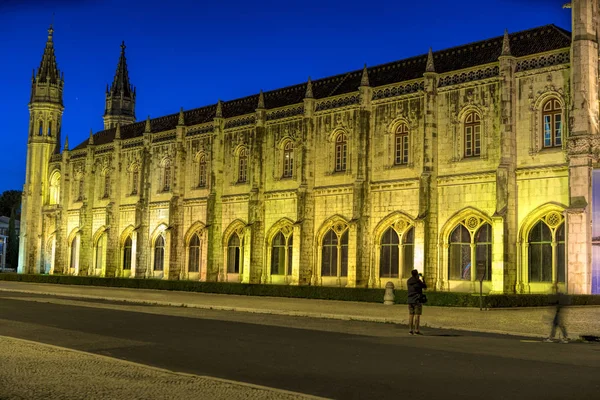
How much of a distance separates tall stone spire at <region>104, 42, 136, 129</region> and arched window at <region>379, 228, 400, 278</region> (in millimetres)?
41718

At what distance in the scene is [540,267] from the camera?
3192cm

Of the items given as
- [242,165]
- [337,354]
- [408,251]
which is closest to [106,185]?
[242,165]

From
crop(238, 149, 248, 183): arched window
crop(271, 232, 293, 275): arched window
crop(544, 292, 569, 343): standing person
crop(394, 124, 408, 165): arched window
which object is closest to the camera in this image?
crop(544, 292, 569, 343): standing person

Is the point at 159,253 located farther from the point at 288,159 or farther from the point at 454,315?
the point at 454,315

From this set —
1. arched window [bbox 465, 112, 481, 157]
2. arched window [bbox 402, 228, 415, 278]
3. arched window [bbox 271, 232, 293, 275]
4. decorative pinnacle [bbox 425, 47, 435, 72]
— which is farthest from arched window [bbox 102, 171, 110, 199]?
arched window [bbox 465, 112, 481, 157]

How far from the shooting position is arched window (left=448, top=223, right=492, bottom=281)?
1339 inches

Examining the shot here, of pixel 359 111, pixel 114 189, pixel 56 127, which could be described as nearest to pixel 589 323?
pixel 359 111

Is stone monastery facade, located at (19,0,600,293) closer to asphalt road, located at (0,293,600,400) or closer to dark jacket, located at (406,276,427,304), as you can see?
dark jacket, located at (406,276,427,304)

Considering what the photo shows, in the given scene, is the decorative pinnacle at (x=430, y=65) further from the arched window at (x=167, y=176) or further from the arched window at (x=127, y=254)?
the arched window at (x=127, y=254)

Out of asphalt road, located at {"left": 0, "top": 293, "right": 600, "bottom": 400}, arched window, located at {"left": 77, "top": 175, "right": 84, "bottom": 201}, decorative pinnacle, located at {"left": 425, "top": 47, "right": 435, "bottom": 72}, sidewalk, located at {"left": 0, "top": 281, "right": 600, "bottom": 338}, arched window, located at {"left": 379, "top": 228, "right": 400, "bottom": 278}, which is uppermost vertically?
decorative pinnacle, located at {"left": 425, "top": 47, "right": 435, "bottom": 72}

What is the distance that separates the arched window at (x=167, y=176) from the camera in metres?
53.5

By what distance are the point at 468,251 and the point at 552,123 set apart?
7277 mm

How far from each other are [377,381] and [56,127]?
6429 centimetres

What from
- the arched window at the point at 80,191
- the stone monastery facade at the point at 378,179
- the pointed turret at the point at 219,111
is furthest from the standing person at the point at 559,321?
the arched window at the point at 80,191
